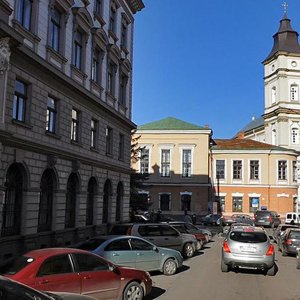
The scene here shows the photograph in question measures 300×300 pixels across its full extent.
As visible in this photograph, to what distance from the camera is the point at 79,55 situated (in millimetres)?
26297

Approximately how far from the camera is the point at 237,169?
65938mm

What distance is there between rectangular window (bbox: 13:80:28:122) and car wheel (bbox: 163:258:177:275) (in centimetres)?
853

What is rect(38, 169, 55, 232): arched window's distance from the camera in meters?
21.5

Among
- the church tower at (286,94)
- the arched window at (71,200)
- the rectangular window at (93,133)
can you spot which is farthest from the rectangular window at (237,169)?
the arched window at (71,200)

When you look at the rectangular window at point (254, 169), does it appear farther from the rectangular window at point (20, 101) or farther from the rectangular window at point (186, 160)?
the rectangular window at point (20, 101)

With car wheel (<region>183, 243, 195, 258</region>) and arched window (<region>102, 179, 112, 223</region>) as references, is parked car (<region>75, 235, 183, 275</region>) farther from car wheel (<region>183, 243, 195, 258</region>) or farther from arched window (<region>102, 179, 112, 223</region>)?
arched window (<region>102, 179, 112, 223</region>)

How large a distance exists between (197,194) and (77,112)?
39720 millimetres

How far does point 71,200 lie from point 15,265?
1650 cm

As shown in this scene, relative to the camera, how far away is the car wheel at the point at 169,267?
50.7ft

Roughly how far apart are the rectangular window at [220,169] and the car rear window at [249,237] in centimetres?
4981

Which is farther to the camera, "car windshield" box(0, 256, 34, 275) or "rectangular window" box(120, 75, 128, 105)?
"rectangular window" box(120, 75, 128, 105)

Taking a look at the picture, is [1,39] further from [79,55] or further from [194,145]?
[194,145]

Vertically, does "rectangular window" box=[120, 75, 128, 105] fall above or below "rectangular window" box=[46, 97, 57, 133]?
above

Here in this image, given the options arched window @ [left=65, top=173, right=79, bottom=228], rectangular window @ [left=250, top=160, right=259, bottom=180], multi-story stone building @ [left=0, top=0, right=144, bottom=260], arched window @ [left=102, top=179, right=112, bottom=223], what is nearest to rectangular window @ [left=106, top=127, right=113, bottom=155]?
multi-story stone building @ [left=0, top=0, right=144, bottom=260]
